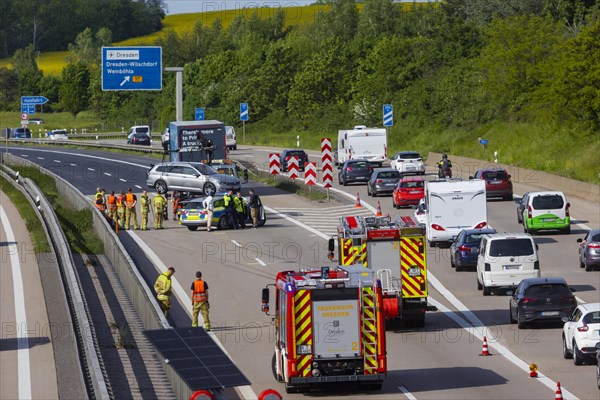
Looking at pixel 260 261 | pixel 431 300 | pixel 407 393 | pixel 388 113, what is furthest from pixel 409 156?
pixel 407 393

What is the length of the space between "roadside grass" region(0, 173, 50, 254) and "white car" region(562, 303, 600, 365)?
868 inches

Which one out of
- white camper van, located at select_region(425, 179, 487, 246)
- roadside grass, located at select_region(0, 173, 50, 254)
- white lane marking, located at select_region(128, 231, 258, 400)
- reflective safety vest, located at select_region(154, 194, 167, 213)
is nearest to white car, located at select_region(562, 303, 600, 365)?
white lane marking, located at select_region(128, 231, 258, 400)

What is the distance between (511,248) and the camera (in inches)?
1350

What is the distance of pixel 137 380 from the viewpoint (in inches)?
866

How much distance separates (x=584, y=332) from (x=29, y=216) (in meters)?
33.7

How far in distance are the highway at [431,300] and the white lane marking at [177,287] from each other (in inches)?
1.5

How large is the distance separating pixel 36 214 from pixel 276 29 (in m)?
123

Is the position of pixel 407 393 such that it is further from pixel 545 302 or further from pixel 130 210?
pixel 130 210

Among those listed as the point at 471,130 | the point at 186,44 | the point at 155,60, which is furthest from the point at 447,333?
the point at 186,44

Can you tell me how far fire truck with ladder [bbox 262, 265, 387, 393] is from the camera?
2153 centimetres

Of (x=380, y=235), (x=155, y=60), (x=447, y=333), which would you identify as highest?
(x=155, y=60)

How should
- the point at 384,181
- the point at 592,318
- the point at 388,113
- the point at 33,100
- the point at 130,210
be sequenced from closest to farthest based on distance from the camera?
1. the point at 592,318
2. the point at 130,210
3. the point at 384,181
4. the point at 388,113
5. the point at 33,100

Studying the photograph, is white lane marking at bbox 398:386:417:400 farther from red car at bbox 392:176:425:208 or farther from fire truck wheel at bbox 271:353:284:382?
red car at bbox 392:176:425:208

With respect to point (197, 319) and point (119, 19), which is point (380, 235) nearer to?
point (197, 319)
